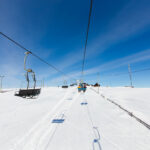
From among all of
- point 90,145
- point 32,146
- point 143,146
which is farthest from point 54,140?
point 143,146

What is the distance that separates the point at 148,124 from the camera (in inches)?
106

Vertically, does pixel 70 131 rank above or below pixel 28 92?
below

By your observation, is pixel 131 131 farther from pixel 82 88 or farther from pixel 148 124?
pixel 82 88

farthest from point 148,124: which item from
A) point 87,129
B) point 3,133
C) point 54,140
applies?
point 3,133

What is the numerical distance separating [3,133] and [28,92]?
710cm

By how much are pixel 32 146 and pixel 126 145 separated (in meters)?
2.36

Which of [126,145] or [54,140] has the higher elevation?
[126,145]

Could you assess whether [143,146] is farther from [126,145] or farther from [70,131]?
[70,131]

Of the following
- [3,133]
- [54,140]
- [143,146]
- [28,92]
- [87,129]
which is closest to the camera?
[143,146]

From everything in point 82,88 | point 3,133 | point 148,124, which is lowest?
point 3,133

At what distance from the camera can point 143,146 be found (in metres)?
1.93

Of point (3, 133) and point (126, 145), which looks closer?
point (126, 145)

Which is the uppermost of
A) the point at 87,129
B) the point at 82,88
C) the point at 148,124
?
the point at 82,88

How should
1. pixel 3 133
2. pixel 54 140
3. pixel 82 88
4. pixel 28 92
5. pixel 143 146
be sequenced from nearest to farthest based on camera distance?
pixel 143 146, pixel 54 140, pixel 3 133, pixel 28 92, pixel 82 88
